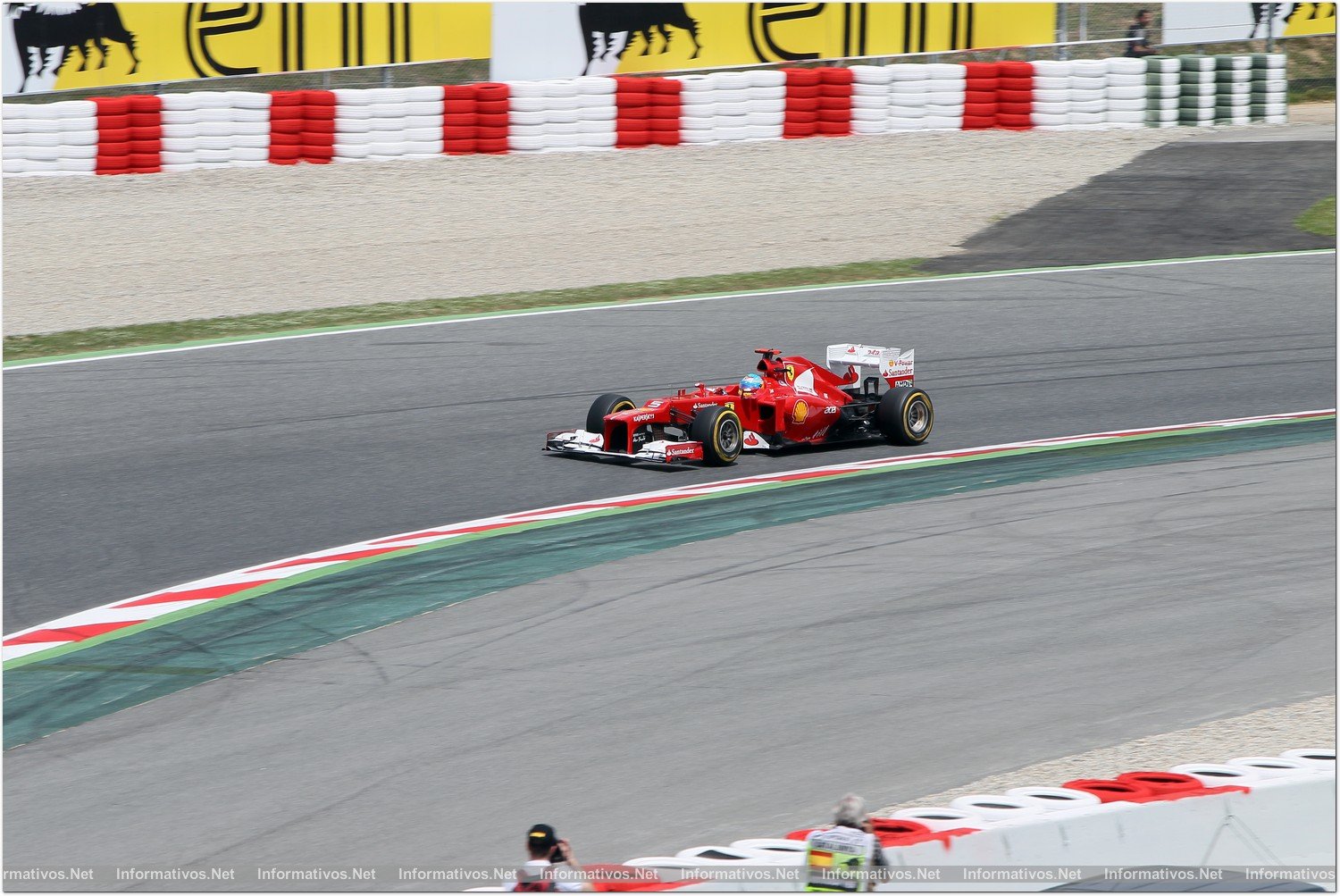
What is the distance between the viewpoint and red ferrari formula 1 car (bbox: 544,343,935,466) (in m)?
12.6

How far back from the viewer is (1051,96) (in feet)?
85.4

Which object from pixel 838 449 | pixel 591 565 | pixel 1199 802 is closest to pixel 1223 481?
pixel 838 449

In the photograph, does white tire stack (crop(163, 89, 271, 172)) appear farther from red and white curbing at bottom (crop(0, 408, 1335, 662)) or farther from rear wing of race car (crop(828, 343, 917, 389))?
red and white curbing at bottom (crop(0, 408, 1335, 662))

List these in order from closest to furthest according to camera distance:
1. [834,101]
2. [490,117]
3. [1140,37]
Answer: [490,117], [834,101], [1140,37]

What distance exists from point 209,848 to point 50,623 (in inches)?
Answer: 131

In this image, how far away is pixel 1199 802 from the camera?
244 inches

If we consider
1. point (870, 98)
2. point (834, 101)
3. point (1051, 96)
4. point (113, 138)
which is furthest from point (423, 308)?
point (1051, 96)

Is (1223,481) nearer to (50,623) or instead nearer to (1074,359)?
(1074,359)

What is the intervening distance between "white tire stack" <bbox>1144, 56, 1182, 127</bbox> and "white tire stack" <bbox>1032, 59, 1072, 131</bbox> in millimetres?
1638

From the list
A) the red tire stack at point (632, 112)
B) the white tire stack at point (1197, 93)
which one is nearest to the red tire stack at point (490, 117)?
the red tire stack at point (632, 112)

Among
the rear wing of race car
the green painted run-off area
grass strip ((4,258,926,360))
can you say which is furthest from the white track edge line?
the green painted run-off area

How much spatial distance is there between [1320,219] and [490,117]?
12.4 m

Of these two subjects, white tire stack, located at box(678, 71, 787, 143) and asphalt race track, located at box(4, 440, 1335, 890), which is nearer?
asphalt race track, located at box(4, 440, 1335, 890)

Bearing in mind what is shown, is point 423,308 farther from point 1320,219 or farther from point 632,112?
point 1320,219
